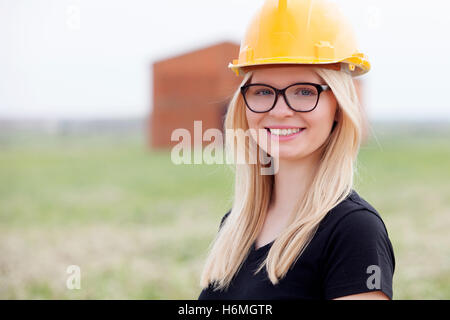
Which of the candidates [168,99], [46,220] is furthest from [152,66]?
[46,220]

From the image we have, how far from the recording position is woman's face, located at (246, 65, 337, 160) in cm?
179

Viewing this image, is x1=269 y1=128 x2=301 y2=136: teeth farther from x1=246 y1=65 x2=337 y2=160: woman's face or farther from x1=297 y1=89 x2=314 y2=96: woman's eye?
x1=297 y1=89 x2=314 y2=96: woman's eye

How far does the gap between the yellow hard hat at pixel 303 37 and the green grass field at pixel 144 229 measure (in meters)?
0.46

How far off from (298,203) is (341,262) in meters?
0.45

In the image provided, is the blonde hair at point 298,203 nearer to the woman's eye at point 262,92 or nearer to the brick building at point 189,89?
the woman's eye at point 262,92

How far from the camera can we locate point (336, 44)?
188cm

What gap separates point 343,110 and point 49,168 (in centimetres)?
1902

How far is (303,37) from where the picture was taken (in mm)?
1874

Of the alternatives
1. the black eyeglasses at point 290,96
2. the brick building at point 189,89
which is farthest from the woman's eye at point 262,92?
the brick building at point 189,89

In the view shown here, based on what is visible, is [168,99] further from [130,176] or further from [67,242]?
[67,242]

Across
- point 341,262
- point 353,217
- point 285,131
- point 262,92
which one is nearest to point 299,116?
point 285,131

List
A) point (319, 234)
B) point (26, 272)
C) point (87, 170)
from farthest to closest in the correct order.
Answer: point (87, 170) < point (26, 272) < point (319, 234)

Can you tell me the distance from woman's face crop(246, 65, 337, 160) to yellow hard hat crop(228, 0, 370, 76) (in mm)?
54

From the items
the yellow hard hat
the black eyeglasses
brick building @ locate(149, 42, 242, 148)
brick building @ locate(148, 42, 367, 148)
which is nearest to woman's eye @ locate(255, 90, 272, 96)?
the black eyeglasses
